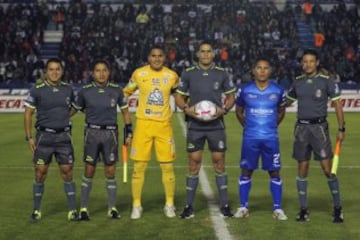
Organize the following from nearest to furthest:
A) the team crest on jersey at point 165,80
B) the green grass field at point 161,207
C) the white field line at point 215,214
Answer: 1. the white field line at point 215,214
2. the green grass field at point 161,207
3. the team crest on jersey at point 165,80

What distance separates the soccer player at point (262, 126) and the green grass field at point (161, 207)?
448 millimetres

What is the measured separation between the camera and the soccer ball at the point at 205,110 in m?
10.7

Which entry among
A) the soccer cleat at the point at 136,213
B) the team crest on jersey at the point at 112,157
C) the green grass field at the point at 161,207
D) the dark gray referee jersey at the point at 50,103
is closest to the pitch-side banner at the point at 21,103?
the green grass field at the point at 161,207

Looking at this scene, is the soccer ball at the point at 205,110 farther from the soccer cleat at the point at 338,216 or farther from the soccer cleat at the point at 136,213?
the soccer cleat at the point at 338,216

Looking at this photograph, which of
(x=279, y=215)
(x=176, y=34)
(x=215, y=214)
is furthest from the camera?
(x=176, y=34)

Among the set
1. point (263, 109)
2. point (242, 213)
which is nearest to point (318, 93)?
point (263, 109)

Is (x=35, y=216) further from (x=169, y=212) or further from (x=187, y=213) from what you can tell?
(x=187, y=213)

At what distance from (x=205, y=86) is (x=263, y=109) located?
0.85 meters

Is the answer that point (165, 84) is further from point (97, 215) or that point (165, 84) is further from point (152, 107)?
point (97, 215)

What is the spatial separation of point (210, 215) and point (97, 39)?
1245 inches

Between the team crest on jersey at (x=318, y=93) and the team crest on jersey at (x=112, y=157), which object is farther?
the team crest on jersey at (x=112, y=157)

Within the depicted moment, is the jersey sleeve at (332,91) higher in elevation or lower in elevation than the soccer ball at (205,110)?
higher

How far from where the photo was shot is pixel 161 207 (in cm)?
1170

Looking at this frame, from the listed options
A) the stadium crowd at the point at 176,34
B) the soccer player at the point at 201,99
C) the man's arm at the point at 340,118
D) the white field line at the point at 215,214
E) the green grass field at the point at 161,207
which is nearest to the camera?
the white field line at the point at 215,214
